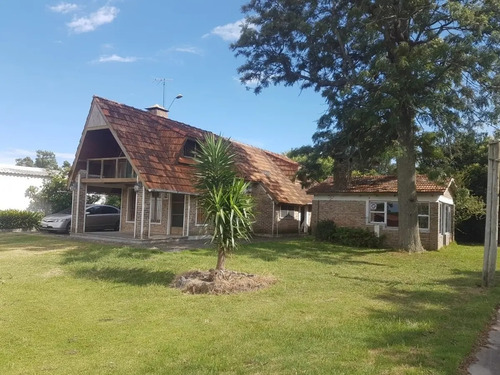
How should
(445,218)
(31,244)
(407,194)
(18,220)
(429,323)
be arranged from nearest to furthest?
(429,323), (31,244), (407,194), (445,218), (18,220)

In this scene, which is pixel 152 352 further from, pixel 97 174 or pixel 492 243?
pixel 97 174

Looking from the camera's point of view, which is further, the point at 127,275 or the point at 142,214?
the point at 142,214

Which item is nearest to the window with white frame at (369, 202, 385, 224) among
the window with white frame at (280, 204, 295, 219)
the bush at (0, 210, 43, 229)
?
the window with white frame at (280, 204, 295, 219)

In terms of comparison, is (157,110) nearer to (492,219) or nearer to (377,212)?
(377,212)

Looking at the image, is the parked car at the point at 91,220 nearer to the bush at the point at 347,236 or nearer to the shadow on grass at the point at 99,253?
the shadow on grass at the point at 99,253

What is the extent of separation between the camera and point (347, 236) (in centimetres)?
2158

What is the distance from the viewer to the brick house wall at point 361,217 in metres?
20.8

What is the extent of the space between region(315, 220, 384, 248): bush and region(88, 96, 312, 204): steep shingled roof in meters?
3.43

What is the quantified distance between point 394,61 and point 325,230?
9.33 m

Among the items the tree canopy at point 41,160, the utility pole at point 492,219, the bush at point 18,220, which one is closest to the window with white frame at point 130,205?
the bush at point 18,220

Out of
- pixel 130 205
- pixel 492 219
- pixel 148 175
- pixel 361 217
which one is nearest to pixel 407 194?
pixel 361 217

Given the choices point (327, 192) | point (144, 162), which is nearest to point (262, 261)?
point (144, 162)

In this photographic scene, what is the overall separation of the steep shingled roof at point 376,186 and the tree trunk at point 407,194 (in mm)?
2803

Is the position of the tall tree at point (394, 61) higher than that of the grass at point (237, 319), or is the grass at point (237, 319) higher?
the tall tree at point (394, 61)
